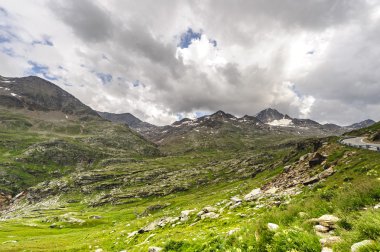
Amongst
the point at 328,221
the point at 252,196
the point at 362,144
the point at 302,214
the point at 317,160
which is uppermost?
the point at 362,144

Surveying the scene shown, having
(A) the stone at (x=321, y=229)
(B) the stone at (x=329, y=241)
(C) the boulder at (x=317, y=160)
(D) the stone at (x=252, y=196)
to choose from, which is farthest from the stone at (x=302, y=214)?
(C) the boulder at (x=317, y=160)

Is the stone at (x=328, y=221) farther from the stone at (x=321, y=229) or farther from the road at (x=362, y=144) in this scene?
the road at (x=362, y=144)

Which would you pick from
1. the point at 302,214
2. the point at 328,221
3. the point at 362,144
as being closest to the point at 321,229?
the point at 328,221

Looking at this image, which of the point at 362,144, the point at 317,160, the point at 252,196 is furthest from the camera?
the point at 362,144

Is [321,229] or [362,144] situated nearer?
[321,229]

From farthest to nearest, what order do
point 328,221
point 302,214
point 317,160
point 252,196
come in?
point 317,160 → point 252,196 → point 302,214 → point 328,221

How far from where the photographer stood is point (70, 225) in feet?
358

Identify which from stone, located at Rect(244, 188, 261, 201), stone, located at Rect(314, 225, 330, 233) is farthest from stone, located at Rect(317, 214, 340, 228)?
stone, located at Rect(244, 188, 261, 201)

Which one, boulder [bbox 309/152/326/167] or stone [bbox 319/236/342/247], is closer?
stone [bbox 319/236/342/247]

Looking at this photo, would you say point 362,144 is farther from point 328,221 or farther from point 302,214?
point 328,221

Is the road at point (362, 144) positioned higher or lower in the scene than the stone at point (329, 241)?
higher

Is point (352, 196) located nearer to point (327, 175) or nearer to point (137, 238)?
point (137, 238)

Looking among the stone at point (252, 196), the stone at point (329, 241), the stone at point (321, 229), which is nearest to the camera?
the stone at point (329, 241)

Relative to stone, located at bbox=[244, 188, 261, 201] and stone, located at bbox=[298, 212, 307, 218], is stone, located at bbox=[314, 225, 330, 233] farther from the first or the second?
stone, located at bbox=[244, 188, 261, 201]
